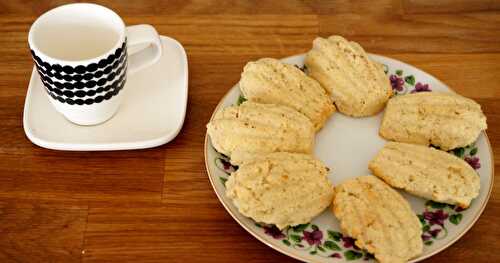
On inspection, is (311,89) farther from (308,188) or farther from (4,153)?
(4,153)

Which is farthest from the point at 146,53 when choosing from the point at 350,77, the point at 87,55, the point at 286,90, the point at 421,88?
the point at 421,88

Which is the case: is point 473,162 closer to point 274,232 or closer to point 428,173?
point 428,173

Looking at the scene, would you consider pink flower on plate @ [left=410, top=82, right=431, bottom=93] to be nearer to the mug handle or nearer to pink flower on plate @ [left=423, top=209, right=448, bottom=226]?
pink flower on plate @ [left=423, top=209, right=448, bottom=226]

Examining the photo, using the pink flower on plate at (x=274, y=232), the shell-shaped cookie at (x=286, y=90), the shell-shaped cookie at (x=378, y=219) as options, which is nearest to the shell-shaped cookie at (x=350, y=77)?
the shell-shaped cookie at (x=286, y=90)

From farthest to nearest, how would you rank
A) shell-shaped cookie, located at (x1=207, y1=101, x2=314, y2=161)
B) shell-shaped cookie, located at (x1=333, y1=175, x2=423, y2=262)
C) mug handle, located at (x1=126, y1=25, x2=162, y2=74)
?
mug handle, located at (x1=126, y1=25, x2=162, y2=74), shell-shaped cookie, located at (x1=207, y1=101, x2=314, y2=161), shell-shaped cookie, located at (x1=333, y1=175, x2=423, y2=262)

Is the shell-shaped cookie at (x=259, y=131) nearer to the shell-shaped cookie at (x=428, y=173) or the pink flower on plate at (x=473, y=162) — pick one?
the shell-shaped cookie at (x=428, y=173)

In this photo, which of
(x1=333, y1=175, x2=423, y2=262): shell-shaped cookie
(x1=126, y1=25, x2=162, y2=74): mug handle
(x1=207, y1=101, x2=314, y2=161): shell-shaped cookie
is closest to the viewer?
(x1=333, y1=175, x2=423, y2=262): shell-shaped cookie

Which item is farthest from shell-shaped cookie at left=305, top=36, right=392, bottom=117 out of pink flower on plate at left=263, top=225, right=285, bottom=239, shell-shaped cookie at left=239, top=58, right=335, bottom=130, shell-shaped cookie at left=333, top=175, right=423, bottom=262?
pink flower on plate at left=263, top=225, right=285, bottom=239

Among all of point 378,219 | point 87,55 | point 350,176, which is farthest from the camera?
point 87,55
